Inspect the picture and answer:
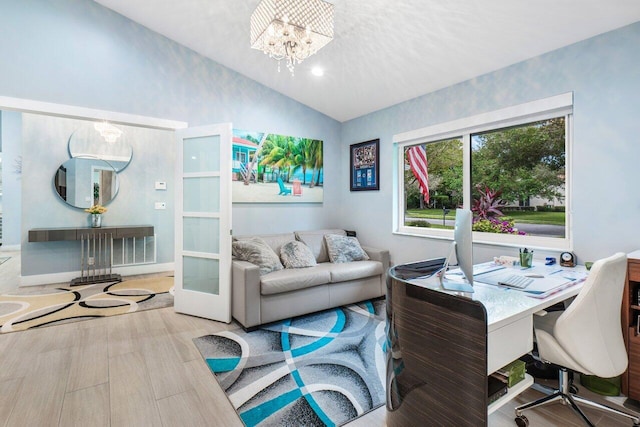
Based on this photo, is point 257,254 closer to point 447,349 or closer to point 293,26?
point 293,26

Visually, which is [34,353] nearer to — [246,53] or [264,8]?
[264,8]

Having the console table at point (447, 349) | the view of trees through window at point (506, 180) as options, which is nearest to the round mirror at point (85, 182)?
the view of trees through window at point (506, 180)

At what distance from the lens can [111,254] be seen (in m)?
5.09

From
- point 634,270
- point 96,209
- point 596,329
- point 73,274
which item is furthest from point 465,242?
point 73,274

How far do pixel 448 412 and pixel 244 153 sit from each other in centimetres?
355

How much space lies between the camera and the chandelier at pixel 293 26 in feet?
6.91

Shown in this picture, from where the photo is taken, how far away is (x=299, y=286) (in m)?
3.19

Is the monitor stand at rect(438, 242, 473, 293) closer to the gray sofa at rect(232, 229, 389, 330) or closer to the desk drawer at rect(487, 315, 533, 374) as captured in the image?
the desk drawer at rect(487, 315, 533, 374)

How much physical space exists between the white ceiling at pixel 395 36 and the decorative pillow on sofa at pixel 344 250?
1857 mm

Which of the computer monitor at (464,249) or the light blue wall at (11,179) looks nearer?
the computer monitor at (464,249)

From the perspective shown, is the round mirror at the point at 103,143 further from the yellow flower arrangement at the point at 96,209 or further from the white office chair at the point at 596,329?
the white office chair at the point at 596,329

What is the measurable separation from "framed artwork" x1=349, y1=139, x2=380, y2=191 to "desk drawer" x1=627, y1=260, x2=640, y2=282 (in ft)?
8.85

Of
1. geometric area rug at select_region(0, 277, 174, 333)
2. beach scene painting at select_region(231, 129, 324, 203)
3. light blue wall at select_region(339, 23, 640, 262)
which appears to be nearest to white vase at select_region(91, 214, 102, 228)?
geometric area rug at select_region(0, 277, 174, 333)

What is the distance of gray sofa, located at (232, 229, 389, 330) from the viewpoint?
299 cm
